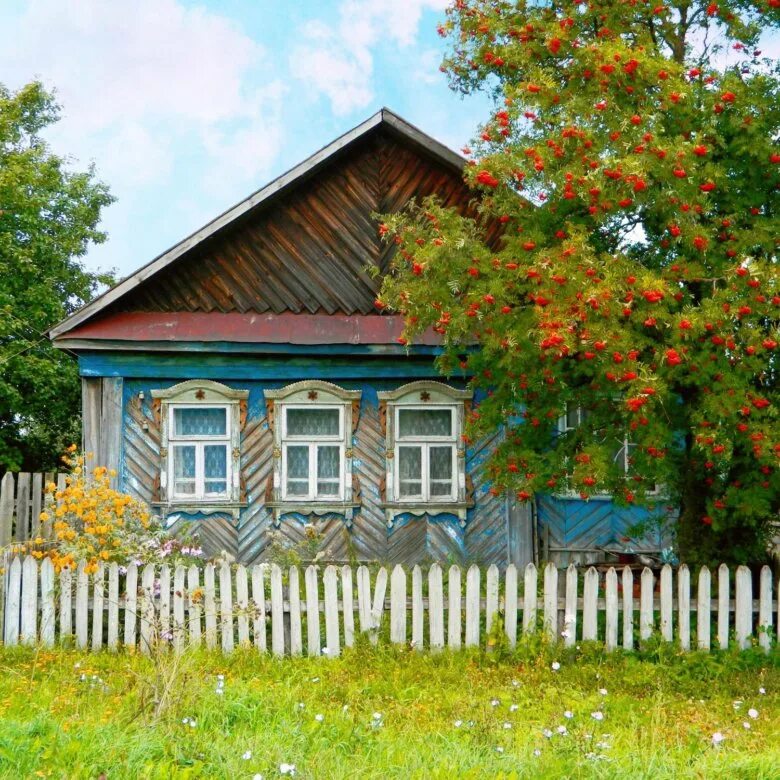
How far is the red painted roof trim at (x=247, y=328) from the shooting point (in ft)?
36.4

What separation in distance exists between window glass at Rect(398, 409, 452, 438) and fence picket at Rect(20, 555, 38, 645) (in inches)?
205

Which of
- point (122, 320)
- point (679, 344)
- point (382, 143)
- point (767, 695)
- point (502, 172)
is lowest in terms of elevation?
point (767, 695)

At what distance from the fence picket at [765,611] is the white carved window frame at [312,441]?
5333mm

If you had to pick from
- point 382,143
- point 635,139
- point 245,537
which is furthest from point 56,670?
point 382,143

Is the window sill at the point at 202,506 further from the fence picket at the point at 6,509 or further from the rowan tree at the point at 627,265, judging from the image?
the rowan tree at the point at 627,265

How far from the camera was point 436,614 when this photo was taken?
7.48m

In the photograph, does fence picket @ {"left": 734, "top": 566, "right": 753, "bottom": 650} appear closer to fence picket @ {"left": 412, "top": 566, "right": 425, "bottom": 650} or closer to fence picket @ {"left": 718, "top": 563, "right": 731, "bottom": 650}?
fence picket @ {"left": 718, "top": 563, "right": 731, "bottom": 650}

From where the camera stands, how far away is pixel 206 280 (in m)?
11.6

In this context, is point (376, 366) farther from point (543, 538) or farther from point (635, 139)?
point (635, 139)

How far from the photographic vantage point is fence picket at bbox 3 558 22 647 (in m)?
7.71

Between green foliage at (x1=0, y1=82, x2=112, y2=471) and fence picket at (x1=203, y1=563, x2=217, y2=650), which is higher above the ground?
green foliage at (x1=0, y1=82, x2=112, y2=471)

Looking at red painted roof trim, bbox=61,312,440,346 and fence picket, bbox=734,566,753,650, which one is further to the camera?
red painted roof trim, bbox=61,312,440,346

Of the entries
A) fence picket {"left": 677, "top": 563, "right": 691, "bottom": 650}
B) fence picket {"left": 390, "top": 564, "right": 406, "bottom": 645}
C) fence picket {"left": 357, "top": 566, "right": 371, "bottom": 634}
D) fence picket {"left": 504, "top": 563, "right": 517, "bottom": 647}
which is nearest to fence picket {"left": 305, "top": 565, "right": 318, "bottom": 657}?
fence picket {"left": 357, "top": 566, "right": 371, "bottom": 634}

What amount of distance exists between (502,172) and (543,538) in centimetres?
548
